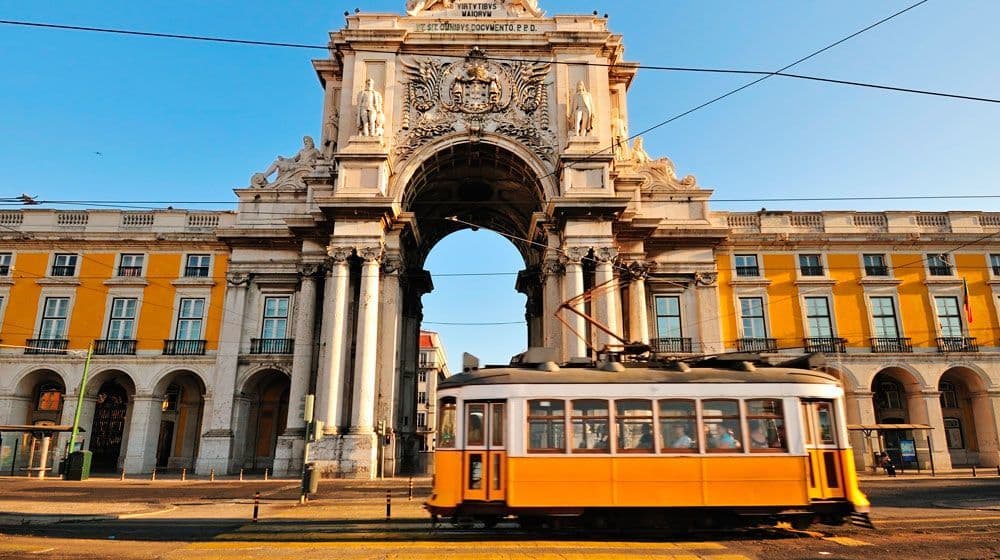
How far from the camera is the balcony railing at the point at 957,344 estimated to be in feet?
111

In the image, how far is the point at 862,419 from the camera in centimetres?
3244

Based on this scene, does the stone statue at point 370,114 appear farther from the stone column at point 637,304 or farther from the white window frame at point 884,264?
the white window frame at point 884,264

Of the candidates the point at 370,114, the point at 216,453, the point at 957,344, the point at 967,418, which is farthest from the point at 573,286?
the point at 967,418

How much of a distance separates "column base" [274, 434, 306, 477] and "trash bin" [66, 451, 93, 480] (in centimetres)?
827

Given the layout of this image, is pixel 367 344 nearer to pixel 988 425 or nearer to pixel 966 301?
pixel 966 301

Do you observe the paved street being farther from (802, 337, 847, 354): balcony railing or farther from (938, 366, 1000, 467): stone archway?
(938, 366, 1000, 467): stone archway

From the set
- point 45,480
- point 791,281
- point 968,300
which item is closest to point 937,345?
point 968,300

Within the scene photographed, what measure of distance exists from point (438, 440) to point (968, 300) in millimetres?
34593

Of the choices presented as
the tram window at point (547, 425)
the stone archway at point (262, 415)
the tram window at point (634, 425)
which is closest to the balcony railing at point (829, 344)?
the tram window at point (634, 425)

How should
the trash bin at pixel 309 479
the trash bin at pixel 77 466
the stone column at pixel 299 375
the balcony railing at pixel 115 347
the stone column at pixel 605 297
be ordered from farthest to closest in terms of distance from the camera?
the balcony railing at pixel 115 347 → the stone column at pixel 299 375 → the stone column at pixel 605 297 → the trash bin at pixel 77 466 → the trash bin at pixel 309 479

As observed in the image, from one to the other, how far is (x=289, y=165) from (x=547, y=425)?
2824 cm

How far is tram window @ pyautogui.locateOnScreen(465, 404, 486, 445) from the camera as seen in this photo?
12383mm

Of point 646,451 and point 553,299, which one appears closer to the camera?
point 646,451

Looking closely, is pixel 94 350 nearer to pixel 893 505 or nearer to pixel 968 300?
pixel 893 505
